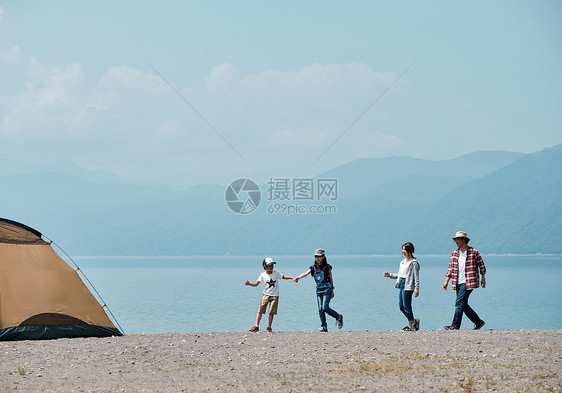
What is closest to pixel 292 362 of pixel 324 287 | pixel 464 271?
pixel 324 287

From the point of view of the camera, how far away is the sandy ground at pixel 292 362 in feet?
30.1

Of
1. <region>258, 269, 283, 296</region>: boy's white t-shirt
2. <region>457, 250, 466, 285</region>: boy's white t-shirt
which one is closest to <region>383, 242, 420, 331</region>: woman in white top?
<region>457, 250, 466, 285</region>: boy's white t-shirt

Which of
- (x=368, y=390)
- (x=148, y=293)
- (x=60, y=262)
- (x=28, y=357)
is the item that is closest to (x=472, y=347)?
(x=368, y=390)

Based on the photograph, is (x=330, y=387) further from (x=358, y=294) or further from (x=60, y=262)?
(x=358, y=294)

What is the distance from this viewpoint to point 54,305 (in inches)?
561

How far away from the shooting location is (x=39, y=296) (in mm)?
14180

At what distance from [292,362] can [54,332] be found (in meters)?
5.76

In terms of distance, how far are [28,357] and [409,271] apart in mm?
7636

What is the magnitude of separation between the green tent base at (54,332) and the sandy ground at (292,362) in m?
0.64

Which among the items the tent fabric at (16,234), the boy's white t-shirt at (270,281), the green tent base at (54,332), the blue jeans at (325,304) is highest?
the tent fabric at (16,234)

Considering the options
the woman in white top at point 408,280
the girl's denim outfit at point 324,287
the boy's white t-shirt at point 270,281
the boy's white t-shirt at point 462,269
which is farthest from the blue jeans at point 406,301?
the boy's white t-shirt at point 270,281

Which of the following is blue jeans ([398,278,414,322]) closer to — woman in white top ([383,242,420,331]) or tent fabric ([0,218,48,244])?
woman in white top ([383,242,420,331])

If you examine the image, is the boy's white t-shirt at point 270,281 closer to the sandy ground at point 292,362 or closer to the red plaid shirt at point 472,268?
the sandy ground at point 292,362

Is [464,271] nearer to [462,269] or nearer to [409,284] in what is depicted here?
[462,269]
